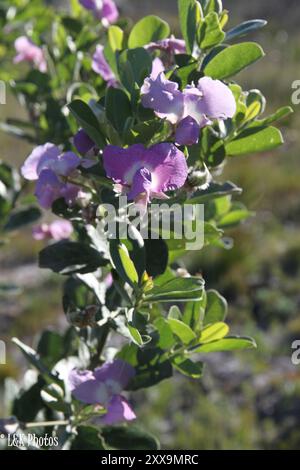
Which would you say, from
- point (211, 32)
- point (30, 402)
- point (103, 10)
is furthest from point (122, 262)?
point (103, 10)

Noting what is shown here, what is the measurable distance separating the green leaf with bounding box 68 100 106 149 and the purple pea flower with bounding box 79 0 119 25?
395mm

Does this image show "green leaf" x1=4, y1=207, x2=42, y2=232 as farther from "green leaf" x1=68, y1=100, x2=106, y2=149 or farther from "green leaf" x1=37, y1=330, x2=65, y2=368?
"green leaf" x1=68, y1=100, x2=106, y2=149

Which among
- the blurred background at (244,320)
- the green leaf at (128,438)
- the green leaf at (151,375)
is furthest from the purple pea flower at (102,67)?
the blurred background at (244,320)

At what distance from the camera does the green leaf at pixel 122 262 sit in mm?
744

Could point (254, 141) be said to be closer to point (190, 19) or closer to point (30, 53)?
point (190, 19)

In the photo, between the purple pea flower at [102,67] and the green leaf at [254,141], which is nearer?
the green leaf at [254,141]

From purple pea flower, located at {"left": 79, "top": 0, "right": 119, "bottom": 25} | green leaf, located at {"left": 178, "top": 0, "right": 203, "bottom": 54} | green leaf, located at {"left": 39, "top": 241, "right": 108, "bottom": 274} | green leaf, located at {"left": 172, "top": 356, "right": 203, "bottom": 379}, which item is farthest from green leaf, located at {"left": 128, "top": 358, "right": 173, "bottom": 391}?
purple pea flower, located at {"left": 79, "top": 0, "right": 119, "bottom": 25}

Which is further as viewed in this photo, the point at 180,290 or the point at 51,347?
the point at 51,347

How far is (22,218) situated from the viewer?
51.2 inches

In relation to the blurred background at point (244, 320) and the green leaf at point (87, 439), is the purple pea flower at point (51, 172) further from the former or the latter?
the blurred background at point (244, 320)

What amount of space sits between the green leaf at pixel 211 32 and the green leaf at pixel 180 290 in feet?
0.91

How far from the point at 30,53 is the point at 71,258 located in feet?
1.86

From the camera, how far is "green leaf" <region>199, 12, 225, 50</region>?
0.80 meters

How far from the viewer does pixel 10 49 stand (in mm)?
1528
